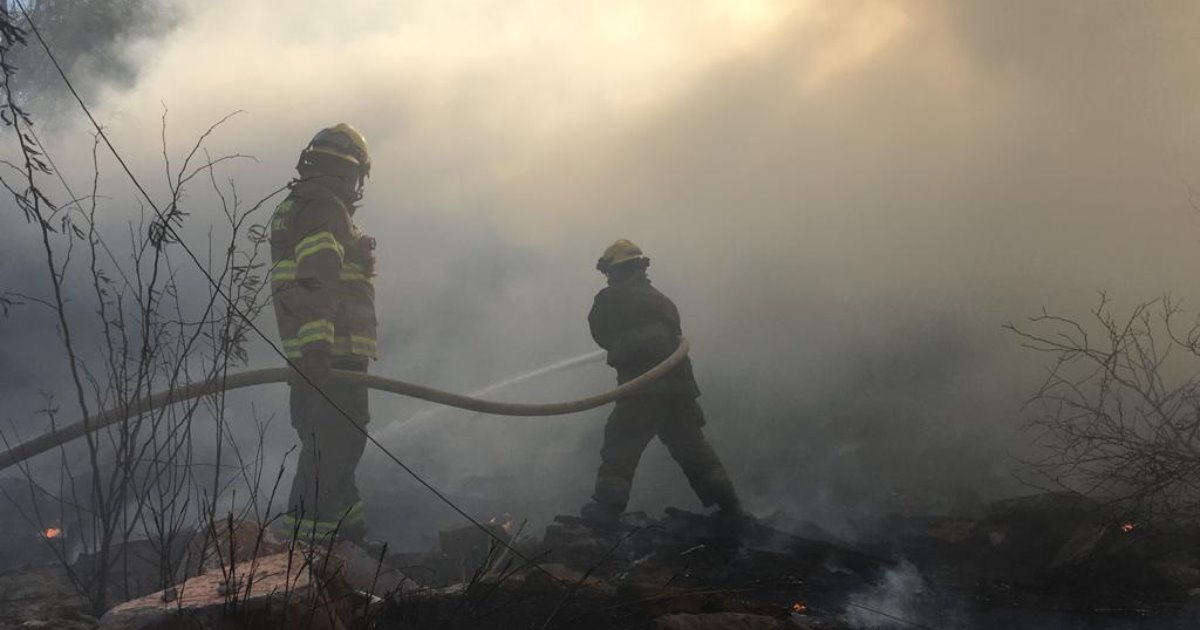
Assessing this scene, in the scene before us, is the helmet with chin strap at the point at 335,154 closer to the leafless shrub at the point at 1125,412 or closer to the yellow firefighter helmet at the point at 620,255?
the yellow firefighter helmet at the point at 620,255

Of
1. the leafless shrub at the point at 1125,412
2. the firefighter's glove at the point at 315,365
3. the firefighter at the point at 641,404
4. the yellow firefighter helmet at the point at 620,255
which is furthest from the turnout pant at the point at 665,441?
the leafless shrub at the point at 1125,412

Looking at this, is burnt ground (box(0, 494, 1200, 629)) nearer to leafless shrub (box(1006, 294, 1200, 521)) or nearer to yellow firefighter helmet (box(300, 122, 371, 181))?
leafless shrub (box(1006, 294, 1200, 521))

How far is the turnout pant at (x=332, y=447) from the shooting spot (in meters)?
4.15

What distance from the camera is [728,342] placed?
1188 cm

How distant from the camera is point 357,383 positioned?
438 cm

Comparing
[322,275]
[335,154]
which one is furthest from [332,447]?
[335,154]

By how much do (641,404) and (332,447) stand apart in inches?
76.2

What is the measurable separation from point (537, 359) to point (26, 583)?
9436mm

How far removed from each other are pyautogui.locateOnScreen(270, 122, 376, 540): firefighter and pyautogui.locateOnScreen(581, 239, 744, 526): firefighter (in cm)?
149

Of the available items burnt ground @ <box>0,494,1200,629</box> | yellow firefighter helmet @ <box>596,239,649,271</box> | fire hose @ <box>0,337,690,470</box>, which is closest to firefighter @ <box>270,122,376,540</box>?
fire hose @ <box>0,337,690,470</box>

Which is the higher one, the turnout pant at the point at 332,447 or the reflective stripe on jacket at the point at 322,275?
the reflective stripe on jacket at the point at 322,275

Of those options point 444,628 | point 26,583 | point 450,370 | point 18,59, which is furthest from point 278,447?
point 444,628

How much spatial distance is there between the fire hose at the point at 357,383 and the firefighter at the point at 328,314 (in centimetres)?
15

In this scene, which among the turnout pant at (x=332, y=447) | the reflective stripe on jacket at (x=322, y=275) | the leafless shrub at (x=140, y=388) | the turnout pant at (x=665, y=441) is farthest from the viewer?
the turnout pant at (x=665, y=441)
